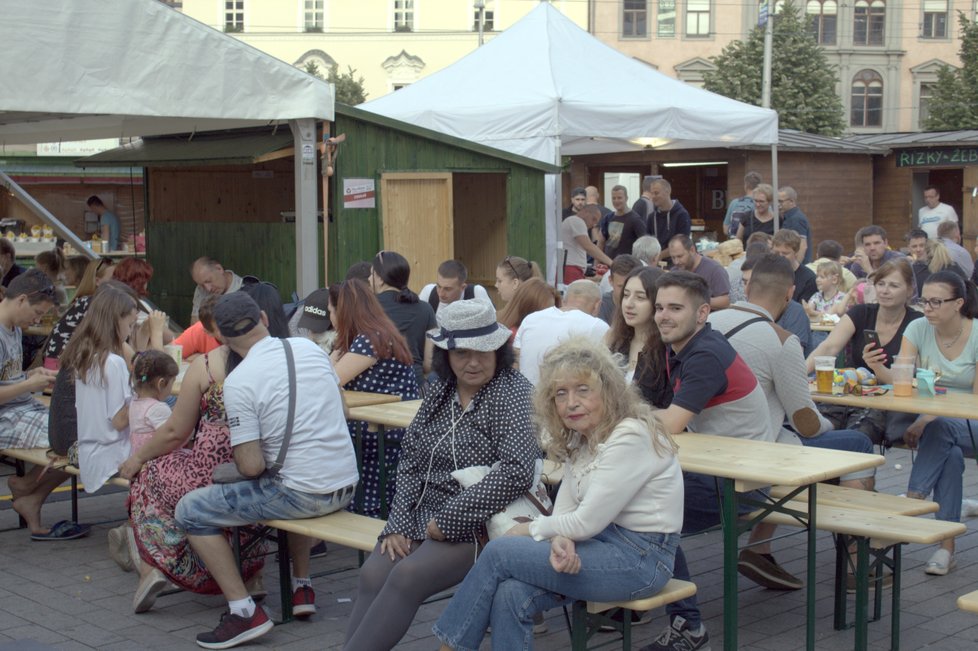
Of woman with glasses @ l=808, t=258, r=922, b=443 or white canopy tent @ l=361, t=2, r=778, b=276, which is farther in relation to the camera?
white canopy tent @ l=361, t=2, r=778, b=276

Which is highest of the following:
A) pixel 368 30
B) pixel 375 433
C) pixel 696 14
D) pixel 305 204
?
pixel 368 30

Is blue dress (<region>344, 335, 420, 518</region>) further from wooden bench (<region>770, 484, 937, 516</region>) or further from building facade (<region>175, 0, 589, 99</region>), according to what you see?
building facade (<region>175, 0, 589, 99</region>)

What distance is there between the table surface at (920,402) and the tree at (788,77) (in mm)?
36729

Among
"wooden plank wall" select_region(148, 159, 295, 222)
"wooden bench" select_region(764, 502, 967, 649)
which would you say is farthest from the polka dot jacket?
"wooden plank wall" select_region(148, 159, 295, 222)

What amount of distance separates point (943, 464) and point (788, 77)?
38.2 m

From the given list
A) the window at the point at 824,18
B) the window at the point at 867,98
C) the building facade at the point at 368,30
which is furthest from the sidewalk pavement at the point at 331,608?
the building facade at the point at 368,30

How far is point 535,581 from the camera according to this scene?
397 centimetres

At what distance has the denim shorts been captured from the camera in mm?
5027

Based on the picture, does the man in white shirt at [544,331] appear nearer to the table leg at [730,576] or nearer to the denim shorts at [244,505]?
the denim shorts at [244,505]

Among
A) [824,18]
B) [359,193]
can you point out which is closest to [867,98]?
[824,18]

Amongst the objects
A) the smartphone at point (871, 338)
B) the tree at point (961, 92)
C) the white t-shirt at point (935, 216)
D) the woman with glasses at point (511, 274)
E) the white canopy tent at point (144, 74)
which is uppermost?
the tree at point (961, 92)

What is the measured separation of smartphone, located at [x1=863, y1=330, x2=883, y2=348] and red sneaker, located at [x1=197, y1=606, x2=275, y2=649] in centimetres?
363

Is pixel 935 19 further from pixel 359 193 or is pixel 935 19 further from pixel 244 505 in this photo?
pixel 244 505

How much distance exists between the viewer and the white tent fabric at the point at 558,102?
12008 mm
